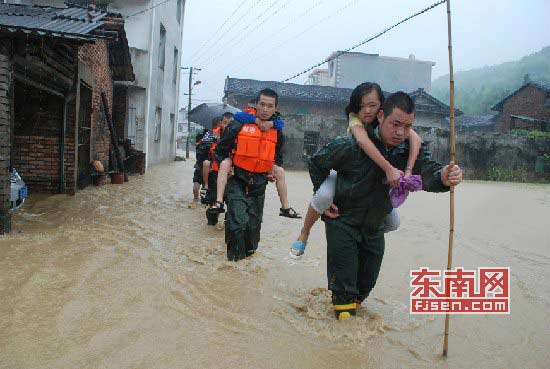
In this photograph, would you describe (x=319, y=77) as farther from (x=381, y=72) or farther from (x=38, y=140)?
(x=38, y=140)

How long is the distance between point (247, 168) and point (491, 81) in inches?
4432

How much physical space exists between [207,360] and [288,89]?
33.7 m

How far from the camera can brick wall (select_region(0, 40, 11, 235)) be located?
17.9ft

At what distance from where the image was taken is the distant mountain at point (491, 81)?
6744 centimetres

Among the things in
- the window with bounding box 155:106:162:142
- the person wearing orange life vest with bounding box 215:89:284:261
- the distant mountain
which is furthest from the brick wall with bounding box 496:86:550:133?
the person wearing orange life vest with bounding box 215:89:284:261

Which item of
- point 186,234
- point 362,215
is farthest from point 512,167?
point 362,215

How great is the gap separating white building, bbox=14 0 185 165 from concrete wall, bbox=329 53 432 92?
1050 inches

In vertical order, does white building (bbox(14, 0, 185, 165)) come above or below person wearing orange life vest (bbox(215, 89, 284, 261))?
above

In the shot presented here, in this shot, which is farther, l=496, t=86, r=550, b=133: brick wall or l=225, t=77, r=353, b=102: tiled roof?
l=496, t=86, r=550, b=133: brick wall

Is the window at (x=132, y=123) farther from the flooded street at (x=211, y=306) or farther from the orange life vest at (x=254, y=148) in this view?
the orange life vest at (x=254, y=148)

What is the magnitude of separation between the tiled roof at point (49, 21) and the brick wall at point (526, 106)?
120ft

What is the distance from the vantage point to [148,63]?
664 inches

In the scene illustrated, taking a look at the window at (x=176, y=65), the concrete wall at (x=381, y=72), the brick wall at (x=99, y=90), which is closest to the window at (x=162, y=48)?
the window at (x=176, y=65)

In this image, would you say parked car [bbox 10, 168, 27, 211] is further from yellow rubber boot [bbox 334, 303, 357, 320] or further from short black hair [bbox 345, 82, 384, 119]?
short black hair [bbox 345, 82, 384, 119]
